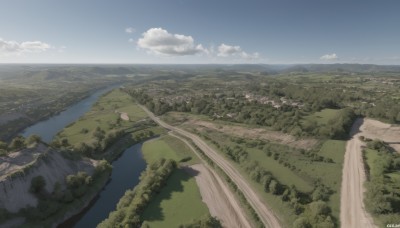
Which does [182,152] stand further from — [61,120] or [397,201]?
[61,120]

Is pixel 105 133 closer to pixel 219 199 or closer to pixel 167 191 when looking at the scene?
pixel 167 191

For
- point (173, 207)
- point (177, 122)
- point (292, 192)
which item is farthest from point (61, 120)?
point (292, 192)

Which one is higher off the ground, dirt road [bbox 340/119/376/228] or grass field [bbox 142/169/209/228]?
dirt road [bbox 340/119/376/228]

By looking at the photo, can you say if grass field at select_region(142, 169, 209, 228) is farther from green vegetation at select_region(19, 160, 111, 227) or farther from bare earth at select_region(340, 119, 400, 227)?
bare earth at select_region(340, 119, 400, 227)

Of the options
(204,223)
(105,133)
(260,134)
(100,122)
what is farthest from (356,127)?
(100,122)

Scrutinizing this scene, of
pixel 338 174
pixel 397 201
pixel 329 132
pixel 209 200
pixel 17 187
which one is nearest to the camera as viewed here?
pixel 397 201

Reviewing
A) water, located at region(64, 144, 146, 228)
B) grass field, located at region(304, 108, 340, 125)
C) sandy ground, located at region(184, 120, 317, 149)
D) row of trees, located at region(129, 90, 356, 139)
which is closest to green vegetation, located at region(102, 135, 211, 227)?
water, located at region(64, 144, 146, 228)
